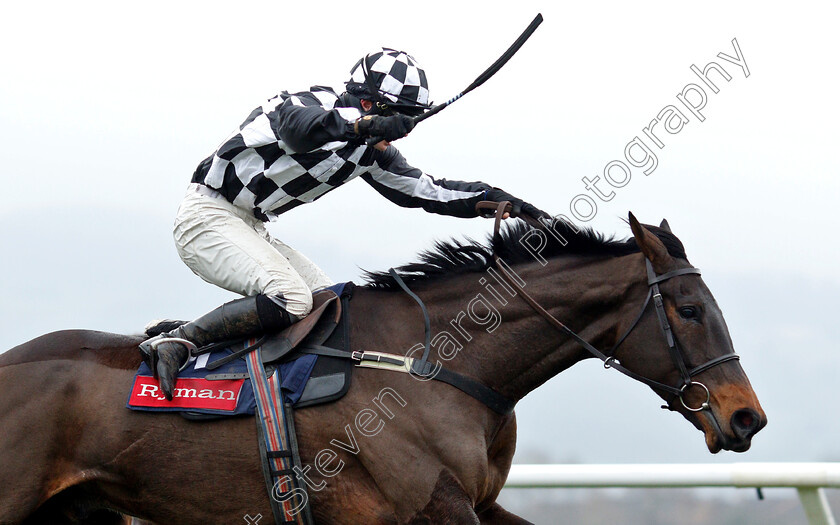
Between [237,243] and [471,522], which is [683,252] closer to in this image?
[471,522]

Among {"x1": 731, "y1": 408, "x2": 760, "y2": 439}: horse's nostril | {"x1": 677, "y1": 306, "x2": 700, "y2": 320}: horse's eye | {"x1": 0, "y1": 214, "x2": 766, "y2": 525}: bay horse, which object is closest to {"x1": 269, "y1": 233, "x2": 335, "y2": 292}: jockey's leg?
{"x1": 0, "y1": 214, "x2": 766, "y2": 525}: bay horse

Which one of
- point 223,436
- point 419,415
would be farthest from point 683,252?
point 223,436

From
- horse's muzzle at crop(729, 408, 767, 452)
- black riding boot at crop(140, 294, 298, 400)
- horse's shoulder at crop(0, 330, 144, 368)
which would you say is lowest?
horse's shoulder at crop(0, 330, 144, 368)

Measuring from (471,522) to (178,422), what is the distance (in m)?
1.35

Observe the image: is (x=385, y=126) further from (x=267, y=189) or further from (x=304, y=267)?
(x=304, y=267)

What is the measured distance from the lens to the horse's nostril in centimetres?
349

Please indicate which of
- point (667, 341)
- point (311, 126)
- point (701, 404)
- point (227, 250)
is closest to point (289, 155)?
point (311, 126)

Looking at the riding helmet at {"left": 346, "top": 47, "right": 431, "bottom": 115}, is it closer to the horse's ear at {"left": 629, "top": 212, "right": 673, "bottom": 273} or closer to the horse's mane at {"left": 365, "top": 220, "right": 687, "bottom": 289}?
the horse's mane at {"left": 365, "top": 220, "right": 687, "bottom": 289}

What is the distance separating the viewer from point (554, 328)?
382 centimetres

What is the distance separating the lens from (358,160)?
432 cm

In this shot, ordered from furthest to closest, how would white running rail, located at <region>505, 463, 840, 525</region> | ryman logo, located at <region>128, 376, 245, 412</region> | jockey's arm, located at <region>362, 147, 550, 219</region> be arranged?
1. white running rail, located at <region>505, 463, 840, 525</region>
2. jockey's arm, located at <region>362, 147, 550, 219</region>
3. ryman logo, located at <region>128, 376, 245, 412</region>

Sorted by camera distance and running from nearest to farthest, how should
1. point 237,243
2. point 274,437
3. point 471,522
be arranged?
point 471,522
point 274,437
point 237,243

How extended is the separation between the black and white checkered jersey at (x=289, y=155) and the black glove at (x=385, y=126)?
0.07 m

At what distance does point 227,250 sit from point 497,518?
1764 millimetres
